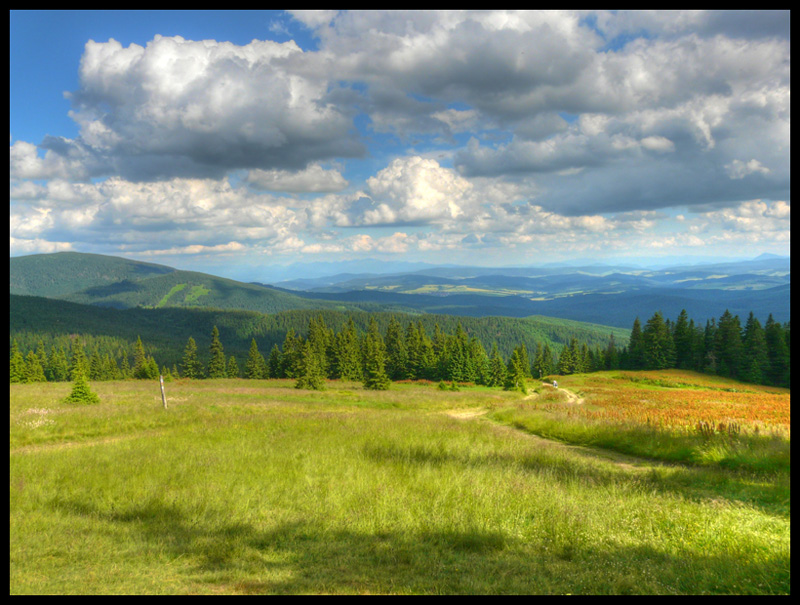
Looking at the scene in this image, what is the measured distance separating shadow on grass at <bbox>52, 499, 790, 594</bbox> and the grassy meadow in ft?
0.11

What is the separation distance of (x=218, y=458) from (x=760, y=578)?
1211cm

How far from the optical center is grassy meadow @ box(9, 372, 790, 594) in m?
5.43

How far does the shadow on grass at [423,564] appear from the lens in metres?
5.14

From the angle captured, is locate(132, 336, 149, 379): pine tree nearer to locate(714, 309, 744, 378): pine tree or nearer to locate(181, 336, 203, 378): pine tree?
locate(181, 336, 203, 378): pine tree

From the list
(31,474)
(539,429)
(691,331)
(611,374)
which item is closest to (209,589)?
(31,474)

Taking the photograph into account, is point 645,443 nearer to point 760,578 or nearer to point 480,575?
point 760,578

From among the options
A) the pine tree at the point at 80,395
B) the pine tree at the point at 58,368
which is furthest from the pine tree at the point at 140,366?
the pine tree at the point at 80,395

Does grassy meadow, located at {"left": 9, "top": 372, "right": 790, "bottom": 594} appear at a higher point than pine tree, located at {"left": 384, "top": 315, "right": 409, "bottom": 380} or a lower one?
higher

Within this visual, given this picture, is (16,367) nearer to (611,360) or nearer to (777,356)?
(611,360)

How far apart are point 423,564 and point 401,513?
203 centimetres

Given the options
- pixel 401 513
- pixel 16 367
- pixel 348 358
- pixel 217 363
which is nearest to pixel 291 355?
pixel 348 358

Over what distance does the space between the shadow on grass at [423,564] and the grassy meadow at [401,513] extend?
33mm

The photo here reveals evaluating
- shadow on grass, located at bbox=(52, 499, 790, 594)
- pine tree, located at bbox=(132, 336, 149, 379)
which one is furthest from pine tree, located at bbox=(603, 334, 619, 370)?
pine tree, located at bbox=(132, 336, 149, 379)

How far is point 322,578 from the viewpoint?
18.0 feet
